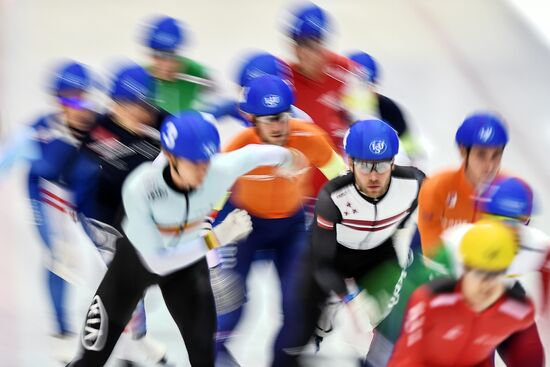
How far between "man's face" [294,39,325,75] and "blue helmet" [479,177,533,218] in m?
1.58

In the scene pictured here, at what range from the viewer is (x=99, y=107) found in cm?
436

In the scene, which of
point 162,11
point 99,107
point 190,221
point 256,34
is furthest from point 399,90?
point 190,221

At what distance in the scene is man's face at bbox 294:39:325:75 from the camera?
4746 millimetres

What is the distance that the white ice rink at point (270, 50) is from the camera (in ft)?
15.4

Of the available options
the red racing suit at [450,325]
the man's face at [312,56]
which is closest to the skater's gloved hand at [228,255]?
the man's face at [312,56]

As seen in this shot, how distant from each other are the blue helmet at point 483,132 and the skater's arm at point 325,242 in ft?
1.92

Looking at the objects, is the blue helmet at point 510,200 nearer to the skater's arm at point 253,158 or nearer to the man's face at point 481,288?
the man's face at point 481,288

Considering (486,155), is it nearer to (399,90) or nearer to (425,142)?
(425,142)

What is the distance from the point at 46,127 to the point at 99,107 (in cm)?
31

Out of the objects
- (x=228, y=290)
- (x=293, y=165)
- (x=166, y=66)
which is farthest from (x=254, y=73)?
(x=228, y=290)

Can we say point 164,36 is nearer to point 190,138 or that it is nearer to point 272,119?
point 272,119

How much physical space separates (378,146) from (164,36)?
1877 millimetres

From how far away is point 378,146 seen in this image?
3.55 metres

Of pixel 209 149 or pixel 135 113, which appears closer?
pixel 209 149
